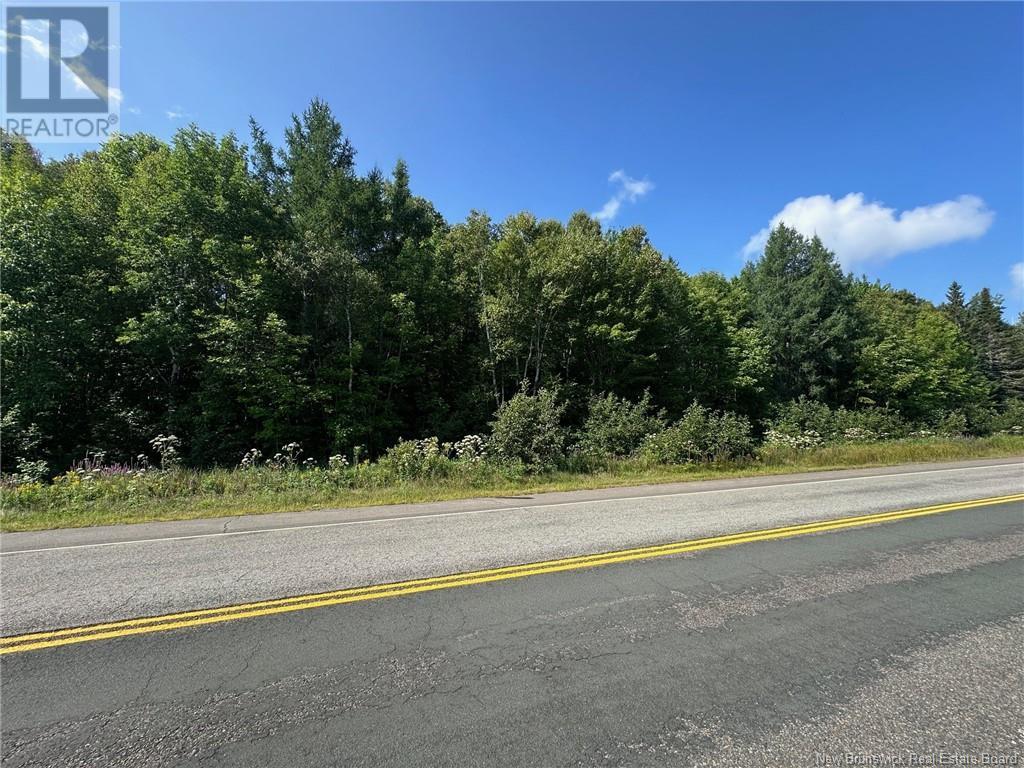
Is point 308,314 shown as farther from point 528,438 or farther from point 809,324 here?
point 809,324

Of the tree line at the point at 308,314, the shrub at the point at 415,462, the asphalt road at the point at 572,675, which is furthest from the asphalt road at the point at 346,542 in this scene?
the tree line at the point at 308,314

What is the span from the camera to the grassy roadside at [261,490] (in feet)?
28.4

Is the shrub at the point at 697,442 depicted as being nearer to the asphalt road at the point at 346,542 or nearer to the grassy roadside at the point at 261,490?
the grassy roadside at the point at 261,490

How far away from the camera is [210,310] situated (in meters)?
17.8

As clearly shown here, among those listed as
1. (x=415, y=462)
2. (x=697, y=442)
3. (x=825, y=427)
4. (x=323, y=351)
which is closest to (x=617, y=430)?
(x=697, y=442)

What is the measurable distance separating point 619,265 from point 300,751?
80.0ft

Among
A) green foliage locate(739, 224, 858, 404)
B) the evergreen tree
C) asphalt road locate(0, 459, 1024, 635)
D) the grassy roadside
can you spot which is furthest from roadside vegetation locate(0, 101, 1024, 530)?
the evergreen tree

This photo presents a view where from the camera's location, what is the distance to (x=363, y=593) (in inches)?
181

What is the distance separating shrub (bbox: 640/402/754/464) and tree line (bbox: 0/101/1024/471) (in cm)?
500

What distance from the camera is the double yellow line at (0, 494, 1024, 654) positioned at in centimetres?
370

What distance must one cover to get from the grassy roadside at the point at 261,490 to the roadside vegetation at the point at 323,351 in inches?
2.9

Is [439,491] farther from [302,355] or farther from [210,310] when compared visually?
[210,310]

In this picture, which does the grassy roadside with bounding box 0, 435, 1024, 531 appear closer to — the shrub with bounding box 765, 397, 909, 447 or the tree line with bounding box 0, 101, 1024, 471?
the shrub with bounding box 765, 397, 909, 447

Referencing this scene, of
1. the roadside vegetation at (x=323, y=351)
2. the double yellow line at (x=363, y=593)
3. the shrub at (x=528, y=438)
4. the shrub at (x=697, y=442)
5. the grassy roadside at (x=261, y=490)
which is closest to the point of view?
the double yellow line at (x=363, y=593)
